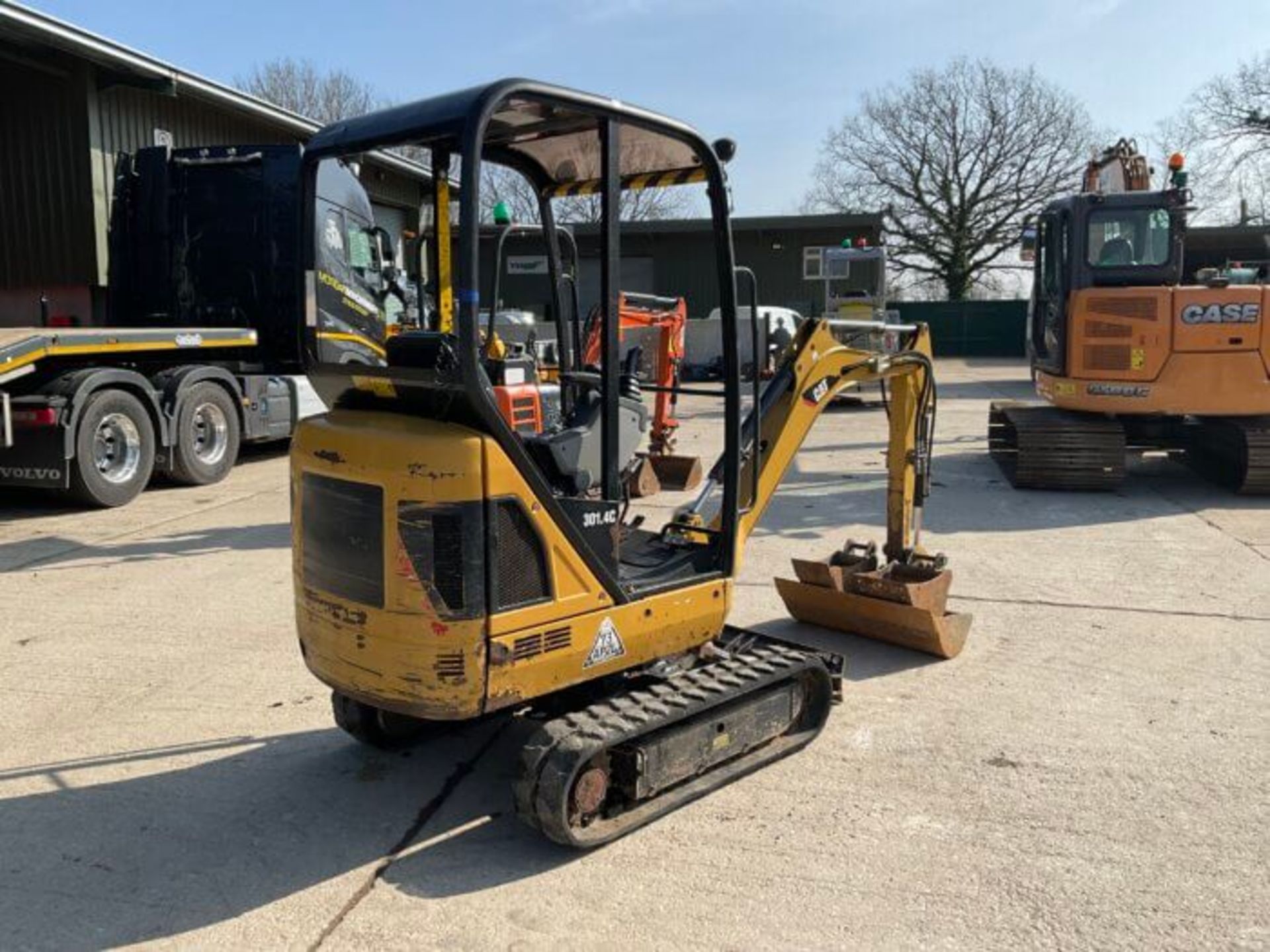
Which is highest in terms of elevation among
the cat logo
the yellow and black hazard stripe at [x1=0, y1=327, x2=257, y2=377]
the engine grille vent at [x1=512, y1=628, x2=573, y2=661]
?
the cat logo

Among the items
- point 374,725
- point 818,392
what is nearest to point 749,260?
point 818,392

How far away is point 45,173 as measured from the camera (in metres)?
13.8

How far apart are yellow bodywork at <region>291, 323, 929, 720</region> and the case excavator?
712 cm

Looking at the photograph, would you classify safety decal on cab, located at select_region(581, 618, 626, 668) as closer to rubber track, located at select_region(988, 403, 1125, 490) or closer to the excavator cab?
rubber track, located at select_region(988, 403, 1125, 490)

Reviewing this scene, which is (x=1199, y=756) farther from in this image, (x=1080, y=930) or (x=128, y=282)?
(x=128, y=282)

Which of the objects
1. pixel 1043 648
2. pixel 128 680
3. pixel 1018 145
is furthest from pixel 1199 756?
pixel 1018 145

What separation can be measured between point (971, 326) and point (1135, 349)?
27.5 meters

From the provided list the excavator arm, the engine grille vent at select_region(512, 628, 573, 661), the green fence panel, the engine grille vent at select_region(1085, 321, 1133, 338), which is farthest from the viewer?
the green fence panel

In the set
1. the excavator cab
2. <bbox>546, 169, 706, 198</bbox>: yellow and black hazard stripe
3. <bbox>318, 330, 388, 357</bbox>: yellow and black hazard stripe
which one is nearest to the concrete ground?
<bbox>546, 169, 706, 198</bbox>: yellow and black hazard stripe

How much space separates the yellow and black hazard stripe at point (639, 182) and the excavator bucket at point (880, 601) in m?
2.36

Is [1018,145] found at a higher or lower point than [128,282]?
higher

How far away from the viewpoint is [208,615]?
19.4 feet

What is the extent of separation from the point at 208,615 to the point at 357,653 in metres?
3.07

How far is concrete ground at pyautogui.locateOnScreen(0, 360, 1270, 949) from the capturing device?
296 cm
